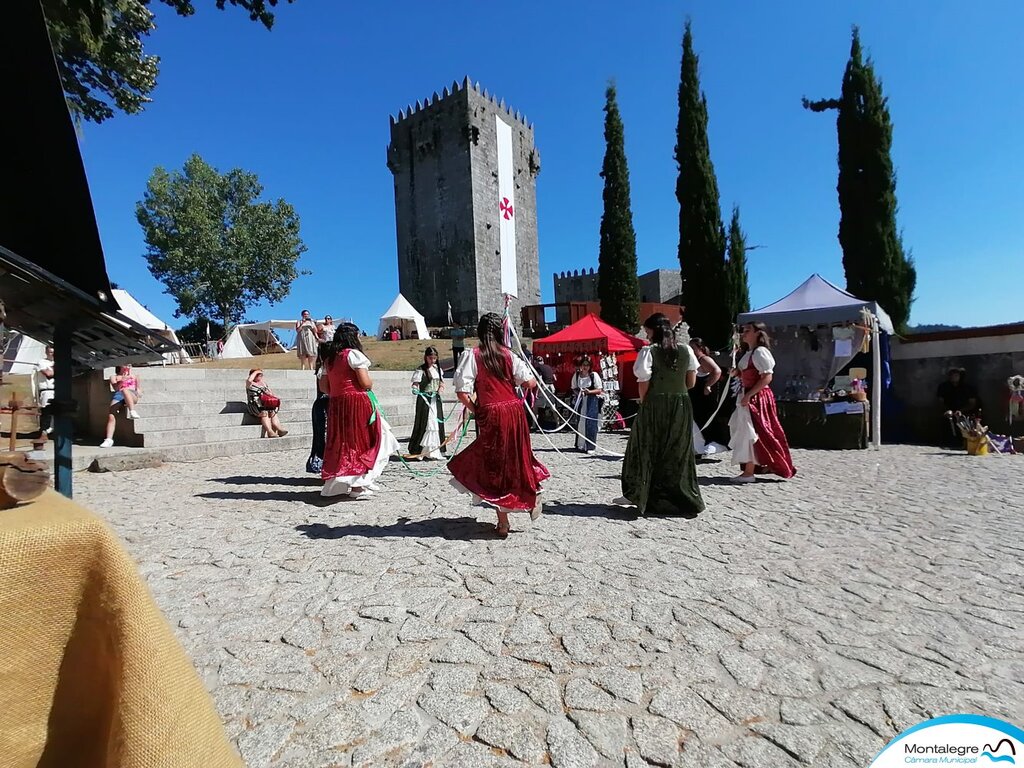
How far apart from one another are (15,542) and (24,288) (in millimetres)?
1493

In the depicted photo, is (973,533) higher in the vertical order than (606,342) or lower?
lower

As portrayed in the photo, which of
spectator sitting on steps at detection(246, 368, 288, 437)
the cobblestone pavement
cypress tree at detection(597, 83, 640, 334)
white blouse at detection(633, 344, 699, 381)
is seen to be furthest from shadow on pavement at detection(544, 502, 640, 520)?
cypress tree at detection(597, 83, 640, 334)

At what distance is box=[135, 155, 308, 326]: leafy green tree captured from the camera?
37438 mm

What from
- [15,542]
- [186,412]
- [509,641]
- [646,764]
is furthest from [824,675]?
[186,412]

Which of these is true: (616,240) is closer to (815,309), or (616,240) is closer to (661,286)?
(661,286)

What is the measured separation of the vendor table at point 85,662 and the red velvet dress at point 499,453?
3.37m

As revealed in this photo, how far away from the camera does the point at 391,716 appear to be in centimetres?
207

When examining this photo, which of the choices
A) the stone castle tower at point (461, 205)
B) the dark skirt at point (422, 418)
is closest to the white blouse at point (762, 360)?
the dark skirt at point (422, 418)

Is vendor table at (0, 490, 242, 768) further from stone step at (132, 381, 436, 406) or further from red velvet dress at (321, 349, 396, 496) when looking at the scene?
stone step at (132, 381, 436, 406)

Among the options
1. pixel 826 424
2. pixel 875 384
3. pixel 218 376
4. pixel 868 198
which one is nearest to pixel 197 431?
pixel 218 376

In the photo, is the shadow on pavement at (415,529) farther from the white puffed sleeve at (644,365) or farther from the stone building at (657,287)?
the stone building at (657,287)

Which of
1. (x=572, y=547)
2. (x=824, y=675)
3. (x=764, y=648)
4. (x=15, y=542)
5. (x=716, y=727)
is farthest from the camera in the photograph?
(x=572, y=547)

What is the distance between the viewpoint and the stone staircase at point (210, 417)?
29.0 ft

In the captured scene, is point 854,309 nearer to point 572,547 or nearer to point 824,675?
point 572,547
